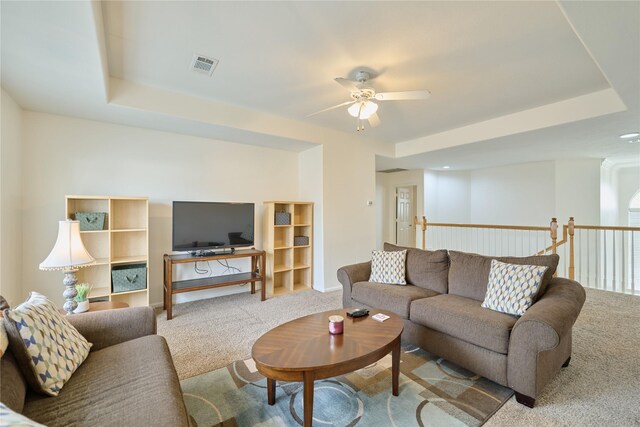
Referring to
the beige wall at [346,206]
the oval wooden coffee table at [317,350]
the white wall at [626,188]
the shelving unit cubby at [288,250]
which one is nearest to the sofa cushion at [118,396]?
the oval wooden coffee table at [317,350]

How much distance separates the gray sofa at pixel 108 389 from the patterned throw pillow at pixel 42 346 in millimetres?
38

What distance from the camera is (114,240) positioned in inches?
134

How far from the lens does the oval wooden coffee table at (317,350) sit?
4.93 ft

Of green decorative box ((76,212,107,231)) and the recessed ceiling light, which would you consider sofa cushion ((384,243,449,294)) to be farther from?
green decorative box ((76,212,107,231))

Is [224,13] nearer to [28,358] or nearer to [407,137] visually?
[28,358]

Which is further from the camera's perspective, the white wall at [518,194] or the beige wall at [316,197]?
the white wall at [518,194]

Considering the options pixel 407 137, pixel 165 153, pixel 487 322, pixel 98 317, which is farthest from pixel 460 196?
pixel 98 317

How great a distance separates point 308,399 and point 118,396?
88 cm

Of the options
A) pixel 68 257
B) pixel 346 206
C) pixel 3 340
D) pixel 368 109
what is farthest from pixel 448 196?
pixel 3 340

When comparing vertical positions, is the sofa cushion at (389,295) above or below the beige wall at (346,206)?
below

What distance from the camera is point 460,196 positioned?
7504mm

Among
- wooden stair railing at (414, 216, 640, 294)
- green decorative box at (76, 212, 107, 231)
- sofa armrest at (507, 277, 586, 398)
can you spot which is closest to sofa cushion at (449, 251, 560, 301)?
sofa armrest at (507, 277, 586, 398)

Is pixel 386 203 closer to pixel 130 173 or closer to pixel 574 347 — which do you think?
pixel 574 347

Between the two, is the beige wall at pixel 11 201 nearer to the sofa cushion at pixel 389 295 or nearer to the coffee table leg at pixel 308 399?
the coffee table leg at pixel 308 399
